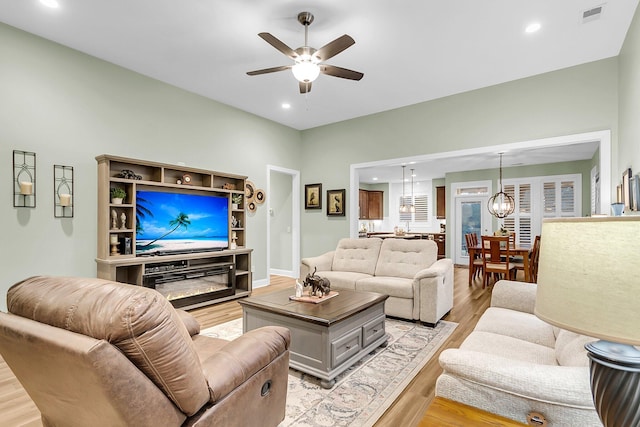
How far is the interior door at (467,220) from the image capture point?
29.2ft

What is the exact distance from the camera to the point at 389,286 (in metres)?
3.97

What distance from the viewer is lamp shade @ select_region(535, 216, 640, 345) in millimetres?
685

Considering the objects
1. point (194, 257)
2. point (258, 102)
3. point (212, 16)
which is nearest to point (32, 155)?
point (194, 257)

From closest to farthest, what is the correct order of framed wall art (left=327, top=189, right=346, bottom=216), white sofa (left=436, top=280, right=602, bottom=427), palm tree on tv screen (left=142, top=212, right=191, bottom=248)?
white sofa (left=436, top=280, right=602, bottom=427)
palm tree on tv screen (left=142, top=212, right=191, bottom=248)
framed wall art (left=327, top=189, right=346, bottom=216)

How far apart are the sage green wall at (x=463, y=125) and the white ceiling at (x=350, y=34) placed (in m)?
0.22

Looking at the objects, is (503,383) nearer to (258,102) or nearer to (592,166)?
(258,102)

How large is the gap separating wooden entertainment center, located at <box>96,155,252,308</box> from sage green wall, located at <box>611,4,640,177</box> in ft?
16.0

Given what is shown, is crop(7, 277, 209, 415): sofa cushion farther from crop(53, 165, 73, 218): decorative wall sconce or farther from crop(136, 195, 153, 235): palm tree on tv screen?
crop(136, 195, 153, 235): palm tree on tv screen

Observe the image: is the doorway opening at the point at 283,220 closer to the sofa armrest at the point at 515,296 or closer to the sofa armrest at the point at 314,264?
the sofa armrest at the point at 314,264

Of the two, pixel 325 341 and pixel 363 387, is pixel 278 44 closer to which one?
pixel 325 341

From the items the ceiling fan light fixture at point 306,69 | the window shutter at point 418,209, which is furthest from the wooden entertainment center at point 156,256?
the window shutter at point 418,209

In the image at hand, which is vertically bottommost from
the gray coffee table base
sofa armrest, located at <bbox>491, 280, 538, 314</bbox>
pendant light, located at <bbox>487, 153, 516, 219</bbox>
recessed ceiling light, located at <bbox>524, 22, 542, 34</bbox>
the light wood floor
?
the light wood floor

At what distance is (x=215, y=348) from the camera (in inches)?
75.9

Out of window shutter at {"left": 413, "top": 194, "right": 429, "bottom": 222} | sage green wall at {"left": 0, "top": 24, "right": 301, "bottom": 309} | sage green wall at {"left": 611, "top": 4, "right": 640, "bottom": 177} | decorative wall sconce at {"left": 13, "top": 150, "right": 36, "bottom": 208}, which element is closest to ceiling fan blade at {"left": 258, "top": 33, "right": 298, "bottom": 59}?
sage green wall at {"left": 0, "top": 24, "right": 301, "bottom": 309}
